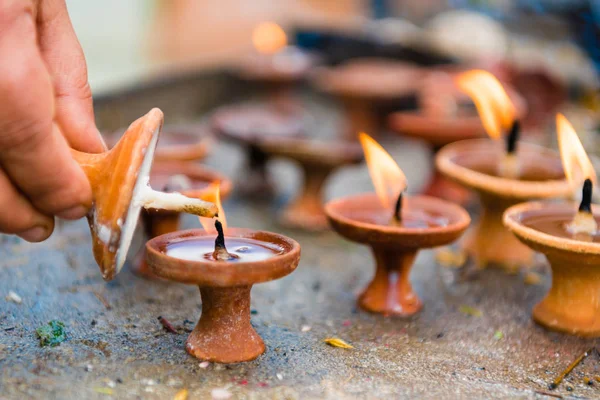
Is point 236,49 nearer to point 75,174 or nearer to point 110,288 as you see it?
A: point 110,288

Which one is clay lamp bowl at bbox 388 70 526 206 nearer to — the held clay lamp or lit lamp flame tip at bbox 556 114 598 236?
lit lamp flame tip at bbox 556 114 598 236

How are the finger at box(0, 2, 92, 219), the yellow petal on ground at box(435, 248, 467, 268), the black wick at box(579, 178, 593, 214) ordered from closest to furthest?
the finger at box(0, 2, 92, 219)
the black wick at box(579, 178, 593, 214)
the yellow petal on ground at box(435, 248, 467, 268)

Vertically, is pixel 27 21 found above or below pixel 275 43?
above

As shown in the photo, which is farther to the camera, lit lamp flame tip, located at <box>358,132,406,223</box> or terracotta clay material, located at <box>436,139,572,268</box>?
terracotta clay material, located at <box>436,139,572,268</box>

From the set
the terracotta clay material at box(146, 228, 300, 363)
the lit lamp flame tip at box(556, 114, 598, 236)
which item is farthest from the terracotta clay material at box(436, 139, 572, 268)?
the terracotta clay material at box(146, 228, 300, 363)

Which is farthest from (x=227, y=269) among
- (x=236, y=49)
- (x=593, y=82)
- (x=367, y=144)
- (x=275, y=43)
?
(x=236, y=49)

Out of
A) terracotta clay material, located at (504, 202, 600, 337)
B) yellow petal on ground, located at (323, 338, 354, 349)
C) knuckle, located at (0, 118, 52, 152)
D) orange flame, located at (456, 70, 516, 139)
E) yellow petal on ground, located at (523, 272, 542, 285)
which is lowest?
yellow petal on ground, located at (523, 272, 542, 285)

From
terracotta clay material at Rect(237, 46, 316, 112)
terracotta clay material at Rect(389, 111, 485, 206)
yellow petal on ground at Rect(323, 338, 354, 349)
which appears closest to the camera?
yellow petal on ground at Rect(323, 338, 354, 349)
